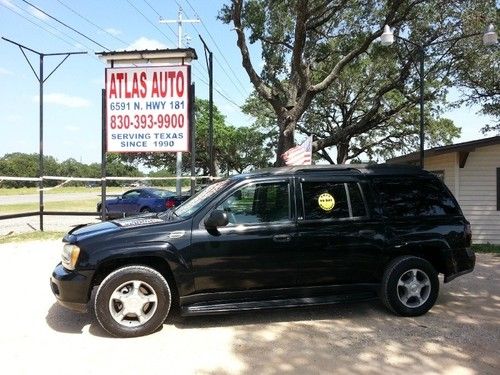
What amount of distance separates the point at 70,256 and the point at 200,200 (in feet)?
5.15

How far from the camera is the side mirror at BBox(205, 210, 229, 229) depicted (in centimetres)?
505

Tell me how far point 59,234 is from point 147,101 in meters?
5.20

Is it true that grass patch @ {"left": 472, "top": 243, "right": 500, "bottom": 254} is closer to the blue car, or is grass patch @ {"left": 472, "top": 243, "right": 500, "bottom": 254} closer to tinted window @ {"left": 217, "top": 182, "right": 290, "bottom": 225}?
tinted window @ {"left": 217, "top": 182, "right": 290, "bottom": 225}

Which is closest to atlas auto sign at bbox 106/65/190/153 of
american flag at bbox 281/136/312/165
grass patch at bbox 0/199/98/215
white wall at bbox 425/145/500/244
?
american flag at bbox 281/136/312/165

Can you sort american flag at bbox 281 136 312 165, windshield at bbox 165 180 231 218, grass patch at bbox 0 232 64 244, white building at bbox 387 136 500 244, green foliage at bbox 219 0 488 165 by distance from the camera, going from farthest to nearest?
green foliage at bbox 219 0 488 165 < white building at bbox 387 136 500 244 < american flag at bbox 281 136 312 165 < grass patch at bbox 0 232 64 244 < windshield at bbox 165 180 231 218

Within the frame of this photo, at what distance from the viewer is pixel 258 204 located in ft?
18.2

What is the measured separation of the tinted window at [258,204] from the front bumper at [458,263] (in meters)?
2.18

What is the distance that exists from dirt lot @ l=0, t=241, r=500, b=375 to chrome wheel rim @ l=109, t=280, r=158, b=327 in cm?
22

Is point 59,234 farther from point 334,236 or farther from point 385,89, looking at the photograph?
point 385,89

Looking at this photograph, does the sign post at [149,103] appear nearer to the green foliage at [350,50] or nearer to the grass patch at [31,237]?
the grass patch at [31,237]

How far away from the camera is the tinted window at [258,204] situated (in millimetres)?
5406

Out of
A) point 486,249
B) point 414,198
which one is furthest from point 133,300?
point 486,249

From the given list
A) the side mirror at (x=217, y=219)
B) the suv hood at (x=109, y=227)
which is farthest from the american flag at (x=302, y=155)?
the side mirror at (x=217, y=219)

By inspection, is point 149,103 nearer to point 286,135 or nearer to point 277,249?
point 277,249
